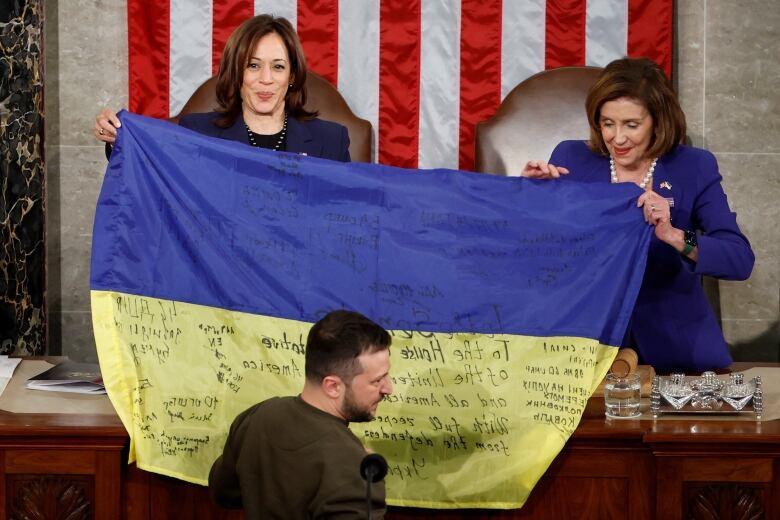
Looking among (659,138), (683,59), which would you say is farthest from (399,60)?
(659,138)

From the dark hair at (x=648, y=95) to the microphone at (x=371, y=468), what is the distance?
1872 mm

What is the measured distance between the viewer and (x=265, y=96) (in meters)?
3.92

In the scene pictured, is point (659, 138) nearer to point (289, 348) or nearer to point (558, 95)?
point (289, 348)

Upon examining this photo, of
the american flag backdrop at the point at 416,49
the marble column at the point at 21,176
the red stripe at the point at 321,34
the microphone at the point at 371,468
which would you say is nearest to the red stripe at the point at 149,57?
the american flag backdrop at the point at 416,49

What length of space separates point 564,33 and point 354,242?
8.83 ft

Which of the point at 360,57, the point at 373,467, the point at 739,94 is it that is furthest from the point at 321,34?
the point at 373,467

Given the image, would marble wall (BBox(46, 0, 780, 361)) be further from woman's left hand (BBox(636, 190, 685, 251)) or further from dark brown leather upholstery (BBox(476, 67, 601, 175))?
woman's left hand (BBox(636, 190, 685, 251))

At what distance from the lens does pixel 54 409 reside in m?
3.23

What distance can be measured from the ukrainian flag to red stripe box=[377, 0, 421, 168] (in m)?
2.27

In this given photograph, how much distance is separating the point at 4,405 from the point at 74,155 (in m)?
2.72

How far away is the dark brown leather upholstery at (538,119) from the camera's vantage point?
5.45m

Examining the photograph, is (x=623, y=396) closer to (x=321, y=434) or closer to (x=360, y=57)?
(x=321, y=434)

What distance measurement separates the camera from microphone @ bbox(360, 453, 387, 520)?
2102 mm

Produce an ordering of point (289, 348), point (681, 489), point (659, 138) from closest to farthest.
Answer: point (681, 489) < point (289, 348) < point (659, 138)
